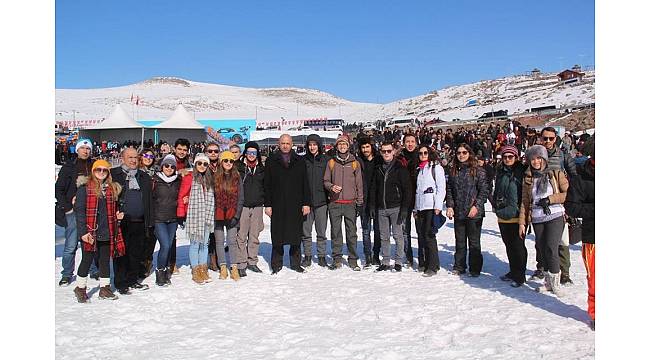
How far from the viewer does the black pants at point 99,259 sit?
478 cm

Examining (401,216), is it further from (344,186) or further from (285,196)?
(285,196)

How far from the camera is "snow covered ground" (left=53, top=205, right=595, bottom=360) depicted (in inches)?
146

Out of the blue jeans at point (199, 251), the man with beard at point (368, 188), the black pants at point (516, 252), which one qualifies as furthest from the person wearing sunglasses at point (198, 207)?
the black pants at point (516, 252)

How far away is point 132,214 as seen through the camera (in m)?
5.33

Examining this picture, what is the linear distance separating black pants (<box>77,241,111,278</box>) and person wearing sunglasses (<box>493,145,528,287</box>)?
4183 millimetres

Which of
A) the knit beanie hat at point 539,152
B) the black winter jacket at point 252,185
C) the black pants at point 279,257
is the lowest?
the black pants at point 279,257

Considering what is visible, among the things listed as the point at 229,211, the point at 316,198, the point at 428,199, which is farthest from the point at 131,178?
the point at 428,199

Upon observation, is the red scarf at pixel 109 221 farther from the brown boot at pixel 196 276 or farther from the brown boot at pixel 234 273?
the brown boot at pixel 234 273

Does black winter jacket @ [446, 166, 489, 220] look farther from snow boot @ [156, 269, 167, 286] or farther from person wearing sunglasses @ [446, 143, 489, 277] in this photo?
snow boot @ [156, 269, 167, 286]

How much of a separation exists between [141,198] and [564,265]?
15.6 feet

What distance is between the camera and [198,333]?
4160 mm

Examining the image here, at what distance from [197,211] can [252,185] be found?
31.3 inches

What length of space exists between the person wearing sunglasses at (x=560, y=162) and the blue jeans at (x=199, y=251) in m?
3.89
